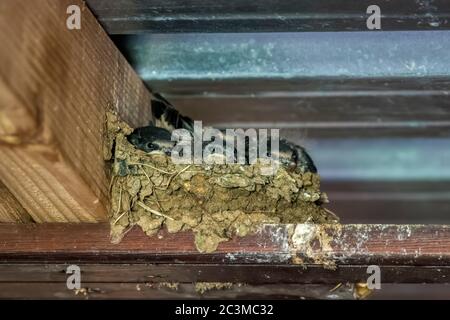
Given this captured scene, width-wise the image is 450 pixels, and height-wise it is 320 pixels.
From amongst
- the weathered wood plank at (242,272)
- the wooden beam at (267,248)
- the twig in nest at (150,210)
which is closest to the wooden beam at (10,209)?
the wooden beam at (267,248)

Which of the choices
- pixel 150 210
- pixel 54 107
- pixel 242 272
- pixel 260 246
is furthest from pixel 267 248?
pixel 54 107

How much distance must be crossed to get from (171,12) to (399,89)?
0.70 meters

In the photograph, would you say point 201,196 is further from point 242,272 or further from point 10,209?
point 10,209

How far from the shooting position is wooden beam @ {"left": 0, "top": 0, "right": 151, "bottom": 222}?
1175 mm

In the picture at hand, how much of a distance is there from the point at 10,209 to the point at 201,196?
449 mm

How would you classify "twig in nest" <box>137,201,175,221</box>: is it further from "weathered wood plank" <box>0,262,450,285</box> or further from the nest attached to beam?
"weathered wood plank" <box>0,262,450,285</box>

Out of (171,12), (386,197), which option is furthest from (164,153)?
(386,197)

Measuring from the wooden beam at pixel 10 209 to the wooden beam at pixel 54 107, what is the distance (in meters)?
0.03

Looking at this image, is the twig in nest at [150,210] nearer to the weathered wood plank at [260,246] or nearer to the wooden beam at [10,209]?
the weathered wood plank at [260,246]

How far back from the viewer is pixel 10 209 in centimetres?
152

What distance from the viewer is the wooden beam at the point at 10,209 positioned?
1499 millimetres
